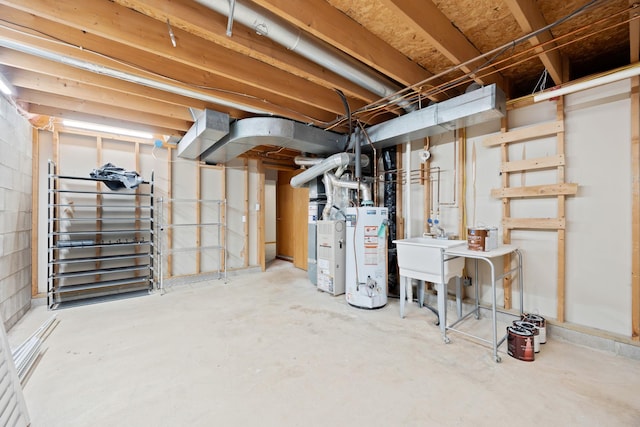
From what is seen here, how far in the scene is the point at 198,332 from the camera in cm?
273

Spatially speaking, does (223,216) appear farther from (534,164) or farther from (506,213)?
(534,164)

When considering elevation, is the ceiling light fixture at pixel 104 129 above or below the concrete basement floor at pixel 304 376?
above

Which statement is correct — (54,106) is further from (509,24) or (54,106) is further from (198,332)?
(509,24)

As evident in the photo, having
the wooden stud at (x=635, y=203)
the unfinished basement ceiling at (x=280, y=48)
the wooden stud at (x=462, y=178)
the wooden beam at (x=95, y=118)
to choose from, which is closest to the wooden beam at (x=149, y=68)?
the unfinished basement ceiling at (x=280, y=48)

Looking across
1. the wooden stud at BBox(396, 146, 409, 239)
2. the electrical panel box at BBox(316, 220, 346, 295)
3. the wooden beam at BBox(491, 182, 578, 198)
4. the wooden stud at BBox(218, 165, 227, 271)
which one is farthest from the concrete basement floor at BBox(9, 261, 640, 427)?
the wooden stud at BBox(218, 165, 227, 271)

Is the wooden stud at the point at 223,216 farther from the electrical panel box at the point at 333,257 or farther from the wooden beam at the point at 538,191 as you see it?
the wooden beam at the point at 538,191

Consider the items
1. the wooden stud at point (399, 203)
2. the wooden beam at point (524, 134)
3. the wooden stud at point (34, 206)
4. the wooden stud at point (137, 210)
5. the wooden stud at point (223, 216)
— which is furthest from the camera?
the wooden stud at point (223, 216)

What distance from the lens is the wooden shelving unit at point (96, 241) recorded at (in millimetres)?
3527

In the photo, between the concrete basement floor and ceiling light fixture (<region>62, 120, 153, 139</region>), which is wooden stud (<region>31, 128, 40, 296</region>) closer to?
ceiling light fixture (<region>62, 120, 153, 139</region>)

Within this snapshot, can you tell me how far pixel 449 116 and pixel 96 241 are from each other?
488 cm

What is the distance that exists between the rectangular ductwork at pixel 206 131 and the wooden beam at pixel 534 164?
318 centimetres

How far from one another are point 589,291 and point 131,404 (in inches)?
147

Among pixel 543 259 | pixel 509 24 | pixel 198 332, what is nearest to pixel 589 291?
pixel 543 259

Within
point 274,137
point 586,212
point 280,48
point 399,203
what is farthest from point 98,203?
point 586,212
